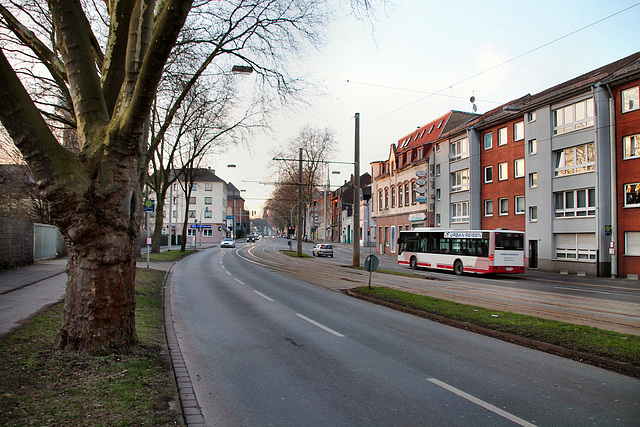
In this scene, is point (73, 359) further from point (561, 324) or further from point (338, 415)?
point (561, 324)

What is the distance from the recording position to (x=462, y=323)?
33.2ft

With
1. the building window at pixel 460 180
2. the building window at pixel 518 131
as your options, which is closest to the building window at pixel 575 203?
the building window at pixel 518 131

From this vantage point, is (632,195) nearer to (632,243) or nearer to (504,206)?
(632,243)

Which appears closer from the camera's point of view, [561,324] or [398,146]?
[561,324]

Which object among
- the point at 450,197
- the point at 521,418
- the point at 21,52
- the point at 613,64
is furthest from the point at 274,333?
the point at 450,197

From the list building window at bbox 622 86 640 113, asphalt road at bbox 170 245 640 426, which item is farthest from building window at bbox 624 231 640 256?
asphalt road at bbox 170 245 640 426

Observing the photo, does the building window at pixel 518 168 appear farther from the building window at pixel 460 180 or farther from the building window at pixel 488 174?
the building window at pixel 460 180

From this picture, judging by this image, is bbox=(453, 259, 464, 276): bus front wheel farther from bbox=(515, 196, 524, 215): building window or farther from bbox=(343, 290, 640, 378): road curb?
bbox=(343, 290, 640, 378): road curb

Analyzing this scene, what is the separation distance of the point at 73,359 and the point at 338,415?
334 cm

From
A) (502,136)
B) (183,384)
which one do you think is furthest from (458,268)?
(183,384)

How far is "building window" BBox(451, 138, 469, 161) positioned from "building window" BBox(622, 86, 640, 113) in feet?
46.1

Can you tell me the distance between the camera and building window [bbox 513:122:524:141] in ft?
108

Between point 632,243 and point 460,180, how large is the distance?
16413 millimetres

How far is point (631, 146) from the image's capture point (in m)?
25.2
